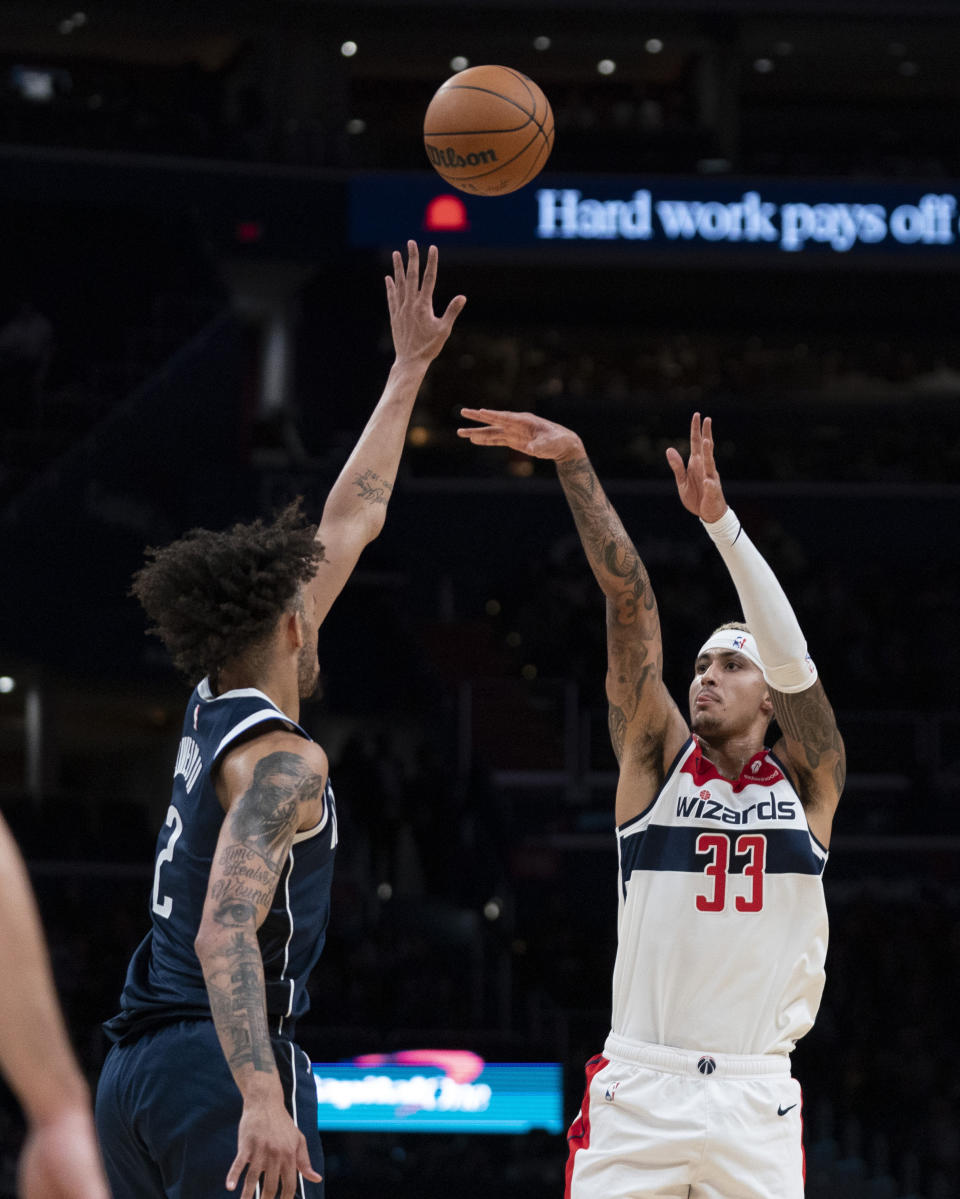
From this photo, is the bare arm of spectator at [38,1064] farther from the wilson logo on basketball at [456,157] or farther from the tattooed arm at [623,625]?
the wilson logo on basketball at [456,157]

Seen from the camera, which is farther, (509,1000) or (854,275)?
(854,275)

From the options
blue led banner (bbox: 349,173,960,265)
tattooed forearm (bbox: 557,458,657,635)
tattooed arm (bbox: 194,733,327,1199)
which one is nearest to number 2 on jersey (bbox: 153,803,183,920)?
tattooed arm (bbox: 194,733,327,1199)

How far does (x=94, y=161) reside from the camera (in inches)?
754

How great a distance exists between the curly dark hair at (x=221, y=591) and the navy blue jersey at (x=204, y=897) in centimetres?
14

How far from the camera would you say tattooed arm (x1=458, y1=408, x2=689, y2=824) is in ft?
16.4

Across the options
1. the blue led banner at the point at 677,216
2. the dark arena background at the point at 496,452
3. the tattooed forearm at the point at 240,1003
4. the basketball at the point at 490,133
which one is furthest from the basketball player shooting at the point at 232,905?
the blue led banner at the point at 677,216

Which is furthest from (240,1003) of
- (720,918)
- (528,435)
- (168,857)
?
(528,435)

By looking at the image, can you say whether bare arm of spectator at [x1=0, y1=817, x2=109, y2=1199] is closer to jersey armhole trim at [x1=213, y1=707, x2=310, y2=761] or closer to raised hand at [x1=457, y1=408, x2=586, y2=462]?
jersey armhole trim at [x1=213, y1=707, x2=310, y2=761]

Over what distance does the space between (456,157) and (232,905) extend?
4.30 metres

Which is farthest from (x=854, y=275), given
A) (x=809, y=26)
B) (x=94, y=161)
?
(x=94, y=161)

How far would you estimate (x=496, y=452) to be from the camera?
19453mm

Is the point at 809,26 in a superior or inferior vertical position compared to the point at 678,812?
superior

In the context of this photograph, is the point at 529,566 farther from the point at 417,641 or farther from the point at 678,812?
the point at 678,812

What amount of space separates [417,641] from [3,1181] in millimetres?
7746
